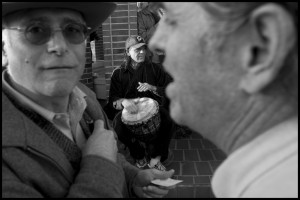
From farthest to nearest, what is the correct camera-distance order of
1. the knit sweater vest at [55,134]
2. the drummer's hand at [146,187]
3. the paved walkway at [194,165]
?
the paved walkway at [194,165] < the drummer's hand at [146,187] < the knit sweater vest at [55,134]

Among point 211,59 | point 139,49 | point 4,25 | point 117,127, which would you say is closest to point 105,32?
point 139,49

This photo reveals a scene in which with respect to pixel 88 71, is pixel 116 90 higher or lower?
lower

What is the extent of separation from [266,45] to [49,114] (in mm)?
1007

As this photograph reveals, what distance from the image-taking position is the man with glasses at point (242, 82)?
688mm

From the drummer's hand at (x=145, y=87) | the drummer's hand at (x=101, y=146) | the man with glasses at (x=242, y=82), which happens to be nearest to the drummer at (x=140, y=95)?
the drummer's hand at (x=145, y=87)

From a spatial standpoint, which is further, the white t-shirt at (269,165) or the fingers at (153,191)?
the fingers at (153,191)

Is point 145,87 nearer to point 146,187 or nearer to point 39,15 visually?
point 146,187

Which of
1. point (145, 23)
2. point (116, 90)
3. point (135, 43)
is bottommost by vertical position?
point (116, 90)

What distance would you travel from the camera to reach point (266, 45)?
2.26 ft

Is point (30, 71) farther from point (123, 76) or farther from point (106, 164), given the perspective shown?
point (123, 76)

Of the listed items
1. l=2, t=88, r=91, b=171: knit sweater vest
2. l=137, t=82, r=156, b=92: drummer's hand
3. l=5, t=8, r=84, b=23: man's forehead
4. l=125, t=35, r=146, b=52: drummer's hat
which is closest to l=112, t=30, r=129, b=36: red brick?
l=125, t=35, r=146, b=52: drummer's hat

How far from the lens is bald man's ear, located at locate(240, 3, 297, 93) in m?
0.65

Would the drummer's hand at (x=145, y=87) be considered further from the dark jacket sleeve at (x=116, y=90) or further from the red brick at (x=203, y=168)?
the red brick at (x=203, y=168)

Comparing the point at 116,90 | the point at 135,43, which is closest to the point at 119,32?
the point at 135,43
